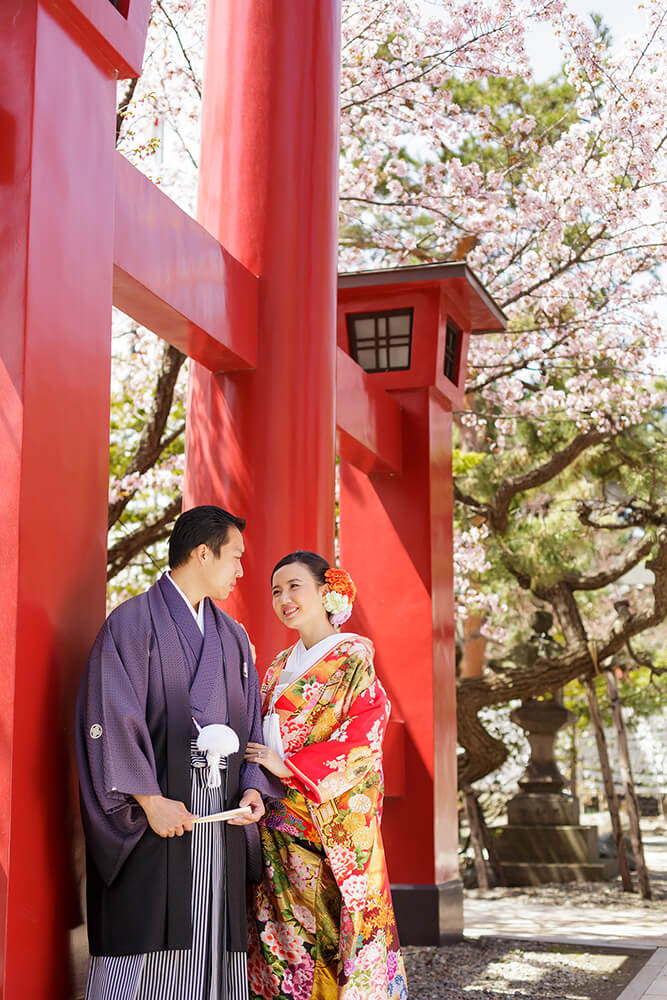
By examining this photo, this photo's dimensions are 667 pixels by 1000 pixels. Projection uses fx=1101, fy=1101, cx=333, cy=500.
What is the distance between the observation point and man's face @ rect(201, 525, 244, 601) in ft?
10.5

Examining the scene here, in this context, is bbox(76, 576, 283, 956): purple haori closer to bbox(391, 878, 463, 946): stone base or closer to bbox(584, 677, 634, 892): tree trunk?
bbox(391, 878, 463, 946): stone base

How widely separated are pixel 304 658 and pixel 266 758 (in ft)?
1.50

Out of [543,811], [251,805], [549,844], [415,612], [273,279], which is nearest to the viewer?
[251,805]

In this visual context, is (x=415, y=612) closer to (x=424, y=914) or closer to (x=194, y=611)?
(x=424, y=914)

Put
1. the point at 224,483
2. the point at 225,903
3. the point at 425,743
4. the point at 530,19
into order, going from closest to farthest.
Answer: the point at 225,903, the point at 224,483, the point at 425,743, the point at 530,19

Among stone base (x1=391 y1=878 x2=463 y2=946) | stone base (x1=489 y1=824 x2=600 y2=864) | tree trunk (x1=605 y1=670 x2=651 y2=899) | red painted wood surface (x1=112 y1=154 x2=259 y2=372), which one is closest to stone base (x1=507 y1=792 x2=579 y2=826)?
stone base (x1=489 y1=824 x2=600 y2=864)

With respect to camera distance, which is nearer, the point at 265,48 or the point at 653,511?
the point at 265,48

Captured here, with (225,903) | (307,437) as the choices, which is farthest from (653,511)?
(225,903)

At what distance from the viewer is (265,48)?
5.17 m

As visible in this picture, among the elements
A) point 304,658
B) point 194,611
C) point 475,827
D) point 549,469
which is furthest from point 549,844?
point 194,611

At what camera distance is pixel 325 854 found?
3.58 metres

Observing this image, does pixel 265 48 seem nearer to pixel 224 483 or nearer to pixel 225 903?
pixel 224 483

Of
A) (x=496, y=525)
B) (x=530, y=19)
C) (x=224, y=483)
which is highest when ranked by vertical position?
(x=530, y=19)

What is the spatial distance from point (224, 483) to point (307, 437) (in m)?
0.43
